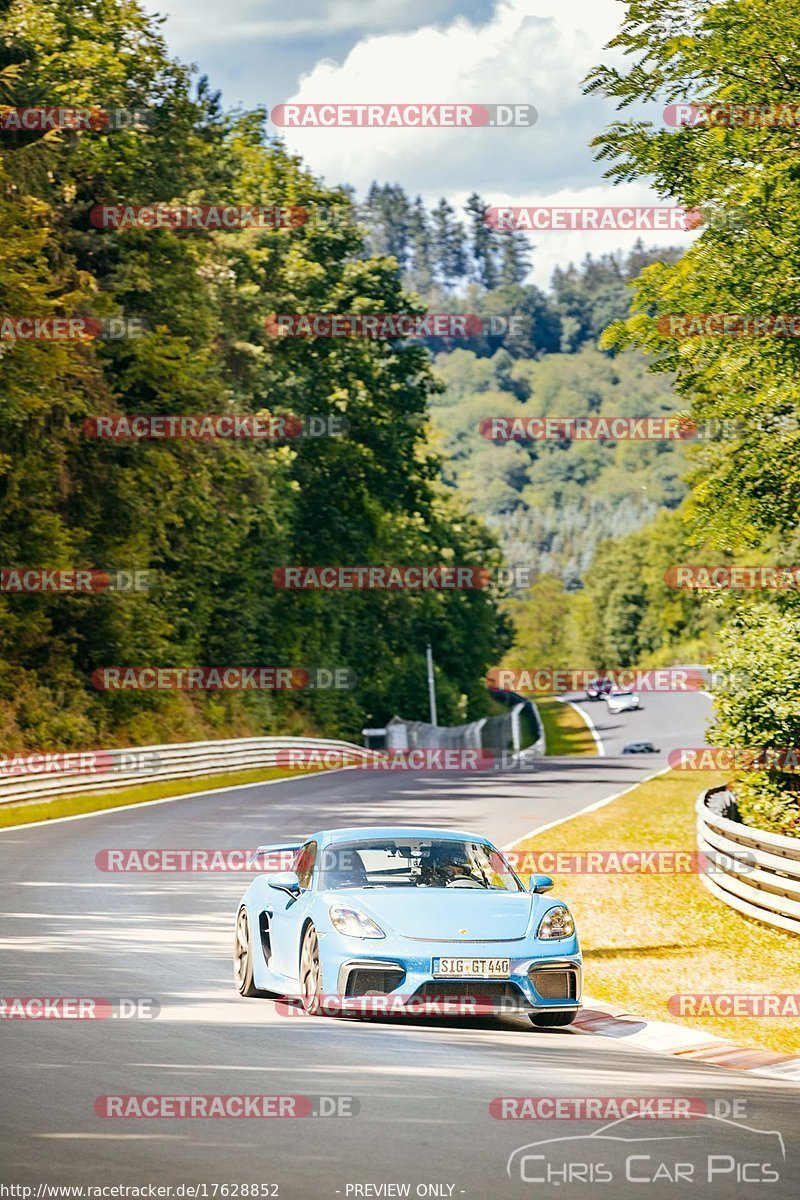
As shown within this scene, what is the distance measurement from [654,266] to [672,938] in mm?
9958

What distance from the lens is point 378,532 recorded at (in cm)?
6488

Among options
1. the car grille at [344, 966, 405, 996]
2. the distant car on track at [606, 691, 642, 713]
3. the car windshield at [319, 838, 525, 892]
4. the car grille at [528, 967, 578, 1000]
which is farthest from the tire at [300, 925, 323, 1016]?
the distant car on track at [606, 691, 642, 713]

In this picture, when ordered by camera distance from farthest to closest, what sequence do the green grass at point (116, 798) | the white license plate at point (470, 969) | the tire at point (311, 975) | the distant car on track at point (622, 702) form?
the distant car on track at point (622, 702) → the green grass at point (116, 798) → the tire at point (311, 975) → the white license plate at point (470, 969)

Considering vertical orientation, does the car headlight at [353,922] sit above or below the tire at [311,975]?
above

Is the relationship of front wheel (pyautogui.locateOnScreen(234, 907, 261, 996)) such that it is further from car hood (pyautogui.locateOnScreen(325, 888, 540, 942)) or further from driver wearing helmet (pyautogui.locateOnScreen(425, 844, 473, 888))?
driver wearing helmet (pyautogui.locateOnScreen(425, 844, 473, 888))

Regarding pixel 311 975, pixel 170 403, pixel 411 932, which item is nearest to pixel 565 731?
pixel 170 403

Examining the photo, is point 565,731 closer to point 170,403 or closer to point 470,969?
point 170,403

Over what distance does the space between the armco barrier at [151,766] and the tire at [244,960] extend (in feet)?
70.7

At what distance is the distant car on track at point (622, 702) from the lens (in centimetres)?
12650

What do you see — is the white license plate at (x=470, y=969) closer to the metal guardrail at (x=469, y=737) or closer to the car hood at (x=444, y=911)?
the car hood at (x=444, y=911)

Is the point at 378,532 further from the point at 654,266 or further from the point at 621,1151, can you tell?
the point at 621,1151

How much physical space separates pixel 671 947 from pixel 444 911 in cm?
577

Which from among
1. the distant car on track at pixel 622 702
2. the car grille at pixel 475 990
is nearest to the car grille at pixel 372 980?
the car grille at pixel 475 990

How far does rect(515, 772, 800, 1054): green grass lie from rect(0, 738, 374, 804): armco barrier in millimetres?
11757
